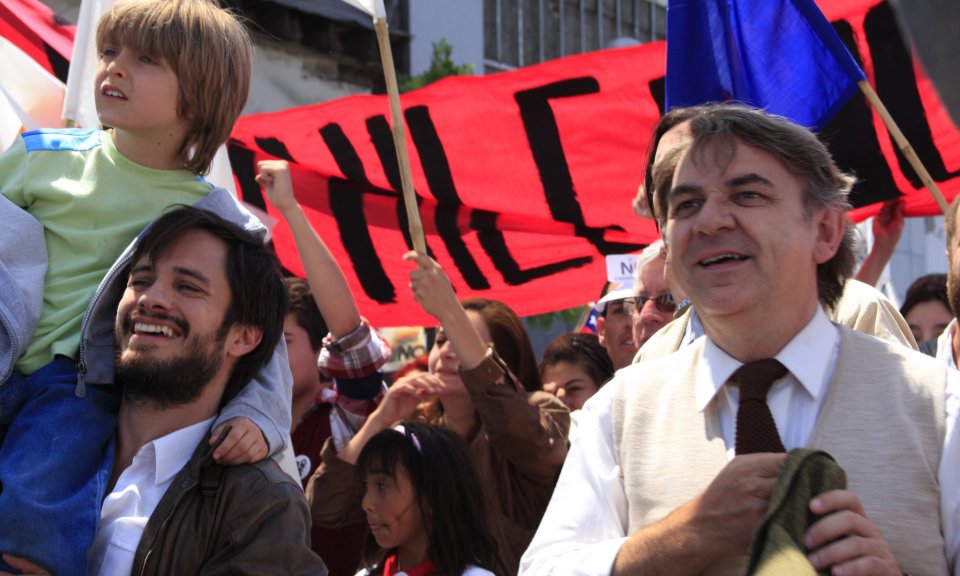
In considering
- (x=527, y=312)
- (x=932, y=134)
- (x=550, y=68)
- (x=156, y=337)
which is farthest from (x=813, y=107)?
(x=156, y=337)

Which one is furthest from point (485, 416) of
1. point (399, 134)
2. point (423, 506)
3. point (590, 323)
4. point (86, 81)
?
point (590, 323)

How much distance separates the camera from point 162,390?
92.5 inches

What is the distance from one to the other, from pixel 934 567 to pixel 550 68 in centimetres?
425

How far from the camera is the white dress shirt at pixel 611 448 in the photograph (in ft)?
6.24

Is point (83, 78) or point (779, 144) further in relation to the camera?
point (83, 78)

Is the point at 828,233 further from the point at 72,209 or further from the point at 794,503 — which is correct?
the point at 72,209

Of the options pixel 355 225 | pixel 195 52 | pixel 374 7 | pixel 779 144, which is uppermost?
pixel 374 7

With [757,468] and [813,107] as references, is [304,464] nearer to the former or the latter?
[813,107]

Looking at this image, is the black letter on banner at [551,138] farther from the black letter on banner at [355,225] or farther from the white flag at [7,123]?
the white flag at [7,123]

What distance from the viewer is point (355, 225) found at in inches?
231

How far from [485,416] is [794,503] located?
187cm

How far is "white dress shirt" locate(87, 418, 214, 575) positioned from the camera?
2.19 m

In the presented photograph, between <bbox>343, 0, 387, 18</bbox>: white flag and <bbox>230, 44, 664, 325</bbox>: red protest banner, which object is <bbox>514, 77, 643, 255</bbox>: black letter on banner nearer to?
<bbox>230, 44, 664, 325</bbox>: red protest banner

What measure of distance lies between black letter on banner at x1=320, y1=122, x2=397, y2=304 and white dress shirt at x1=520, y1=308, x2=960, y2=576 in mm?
3934
